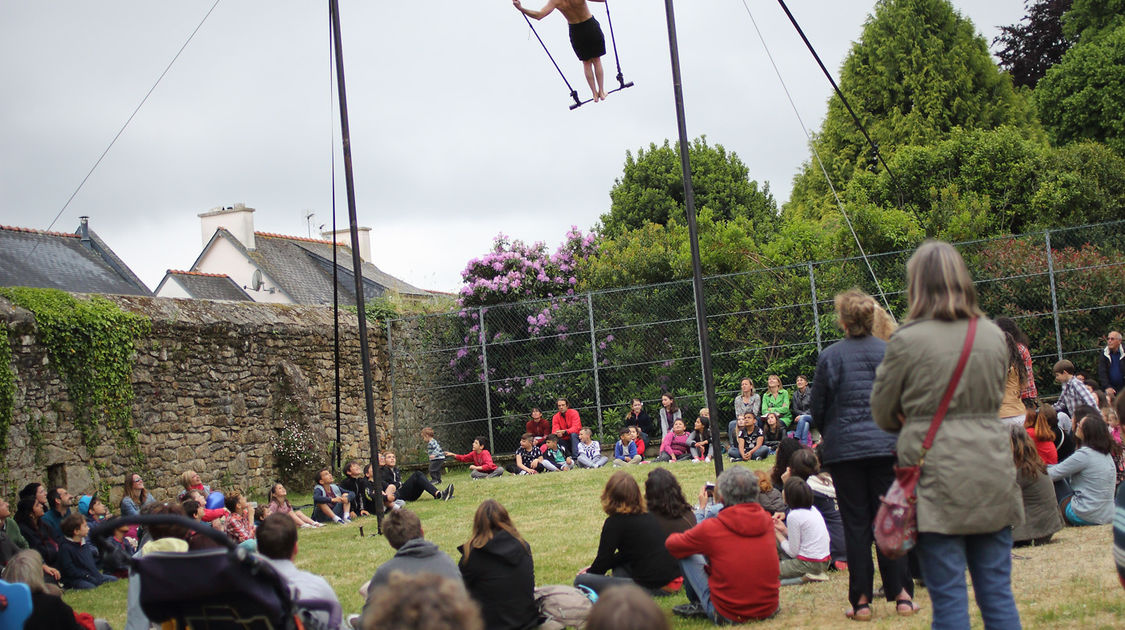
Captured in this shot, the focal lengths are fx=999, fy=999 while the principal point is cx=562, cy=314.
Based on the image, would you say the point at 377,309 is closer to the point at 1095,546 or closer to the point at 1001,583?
the point at 1095,546

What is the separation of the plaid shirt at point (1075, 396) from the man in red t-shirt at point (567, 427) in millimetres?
6647

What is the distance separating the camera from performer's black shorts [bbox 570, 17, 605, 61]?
7750 millimetres

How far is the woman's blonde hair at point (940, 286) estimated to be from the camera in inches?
121

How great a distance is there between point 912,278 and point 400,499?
9.10 meters

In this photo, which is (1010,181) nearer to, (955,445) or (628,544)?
(628,544)

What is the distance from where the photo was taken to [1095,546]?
5758 millimetres

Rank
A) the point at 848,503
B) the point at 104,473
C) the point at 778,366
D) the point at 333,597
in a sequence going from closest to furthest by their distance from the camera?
1. the point at 333,597
2. the point at 848,503
3. the point at 104,473
4. the point at 778,366

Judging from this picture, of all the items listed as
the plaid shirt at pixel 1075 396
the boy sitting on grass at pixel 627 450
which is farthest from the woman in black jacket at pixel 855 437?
the boy sitting on grass at pixel 627 450

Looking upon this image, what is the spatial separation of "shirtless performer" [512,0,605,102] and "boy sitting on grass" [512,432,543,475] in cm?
676

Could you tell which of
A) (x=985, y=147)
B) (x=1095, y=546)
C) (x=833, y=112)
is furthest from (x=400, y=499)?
(x=833, y=112)

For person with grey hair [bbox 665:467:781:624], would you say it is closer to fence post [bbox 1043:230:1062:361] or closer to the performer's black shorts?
the performer's black shorts

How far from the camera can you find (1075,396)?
858 centimetres

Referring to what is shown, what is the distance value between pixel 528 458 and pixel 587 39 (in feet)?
23.7

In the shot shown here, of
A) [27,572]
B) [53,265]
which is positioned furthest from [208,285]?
[27,572]
